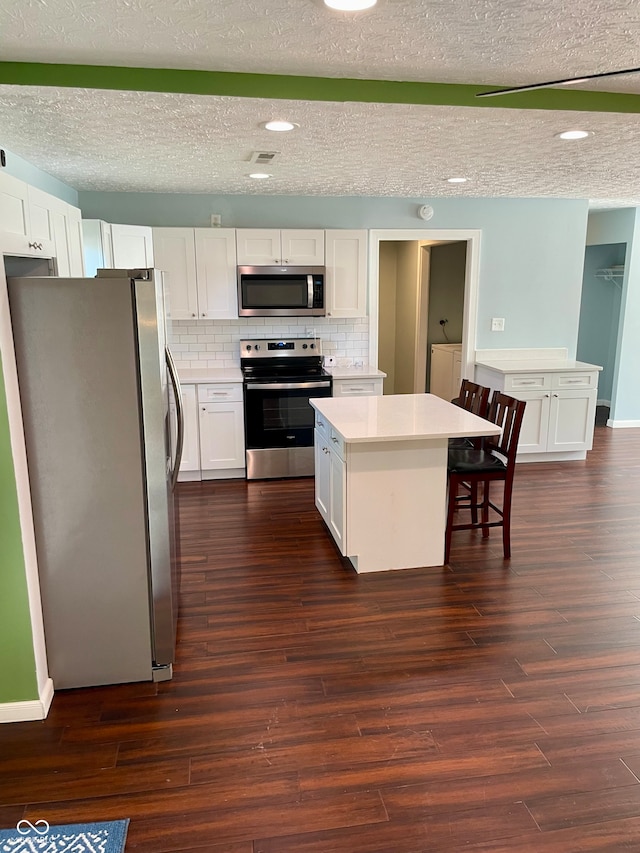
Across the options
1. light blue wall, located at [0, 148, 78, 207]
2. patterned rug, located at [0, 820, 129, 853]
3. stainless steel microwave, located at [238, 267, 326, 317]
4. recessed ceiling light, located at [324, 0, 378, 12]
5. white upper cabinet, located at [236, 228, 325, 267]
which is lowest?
patterned rug, located at [0, 820, 129, 853]

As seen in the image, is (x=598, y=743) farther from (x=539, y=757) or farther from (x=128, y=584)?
(x=128, y=584)

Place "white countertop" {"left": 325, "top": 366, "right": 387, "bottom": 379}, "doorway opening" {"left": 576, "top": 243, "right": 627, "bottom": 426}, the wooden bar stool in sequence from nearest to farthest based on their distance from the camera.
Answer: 1. the wooden bar stool
2. "white countertop" {"left": 325, "top": 366, "right": 387, "bottom": 379}
3. "doorway opening" {"left": 576, "top": 243, "right": 627, "bottom": 426}

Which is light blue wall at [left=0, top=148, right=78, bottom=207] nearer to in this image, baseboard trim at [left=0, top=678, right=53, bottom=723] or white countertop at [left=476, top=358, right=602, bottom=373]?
baseboard trim at [left=0, top=678, right=53, bottom=723]

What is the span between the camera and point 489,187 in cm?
510

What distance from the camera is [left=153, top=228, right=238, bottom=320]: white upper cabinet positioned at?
205 inches

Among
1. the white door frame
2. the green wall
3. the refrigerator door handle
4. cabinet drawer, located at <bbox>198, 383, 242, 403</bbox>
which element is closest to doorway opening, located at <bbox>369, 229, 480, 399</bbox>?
the white door frame

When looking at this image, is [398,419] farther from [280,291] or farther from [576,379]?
[576,379]

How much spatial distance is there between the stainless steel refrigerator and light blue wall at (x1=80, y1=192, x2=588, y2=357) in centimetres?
314

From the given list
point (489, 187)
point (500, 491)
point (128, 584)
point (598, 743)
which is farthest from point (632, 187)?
point (128, 584)

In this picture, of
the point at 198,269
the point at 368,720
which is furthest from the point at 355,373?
the point at 368,720

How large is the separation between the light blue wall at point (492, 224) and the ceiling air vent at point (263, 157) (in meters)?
1.64

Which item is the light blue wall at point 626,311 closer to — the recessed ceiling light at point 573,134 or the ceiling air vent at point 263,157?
the recessed ceiling light at point 573,134

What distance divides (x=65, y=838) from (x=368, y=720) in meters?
1.10

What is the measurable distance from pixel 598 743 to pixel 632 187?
443 centimetres
